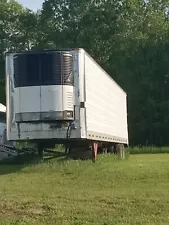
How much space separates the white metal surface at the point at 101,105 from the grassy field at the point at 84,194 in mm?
1722

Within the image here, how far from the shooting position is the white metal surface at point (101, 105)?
66.1 feet

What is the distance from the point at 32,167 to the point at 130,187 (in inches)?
188

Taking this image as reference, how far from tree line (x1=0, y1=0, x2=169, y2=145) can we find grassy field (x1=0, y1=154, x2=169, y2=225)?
31.2 m

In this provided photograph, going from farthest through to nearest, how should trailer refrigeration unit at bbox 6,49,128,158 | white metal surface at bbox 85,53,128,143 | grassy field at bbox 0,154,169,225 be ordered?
white metal surface at bbox 85,53,128,143, trailer refrigeration unit at bbox 6,49,128,158, grassy field at bbox 0,154,169,225

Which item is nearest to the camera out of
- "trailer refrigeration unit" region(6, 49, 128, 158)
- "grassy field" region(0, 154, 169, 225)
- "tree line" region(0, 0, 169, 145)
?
"grassy field" region(0, 154, 169, 225)

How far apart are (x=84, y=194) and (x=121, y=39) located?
3943 centimetres

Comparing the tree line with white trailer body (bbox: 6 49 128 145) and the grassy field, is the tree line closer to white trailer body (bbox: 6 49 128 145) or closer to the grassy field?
white trailer body (bbox: 6 49 128 145)

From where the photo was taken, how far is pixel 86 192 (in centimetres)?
1472

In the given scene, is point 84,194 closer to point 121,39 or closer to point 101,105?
point 101,105

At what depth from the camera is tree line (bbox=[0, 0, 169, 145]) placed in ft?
167

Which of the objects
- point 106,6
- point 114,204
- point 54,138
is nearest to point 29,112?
point 54,138

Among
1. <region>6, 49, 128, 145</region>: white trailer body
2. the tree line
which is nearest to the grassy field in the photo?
<region>6, 49, 128, 145</region>: white trailer body

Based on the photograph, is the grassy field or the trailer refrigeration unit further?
the trailer refrigeration unit

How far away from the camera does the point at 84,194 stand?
14.4m
